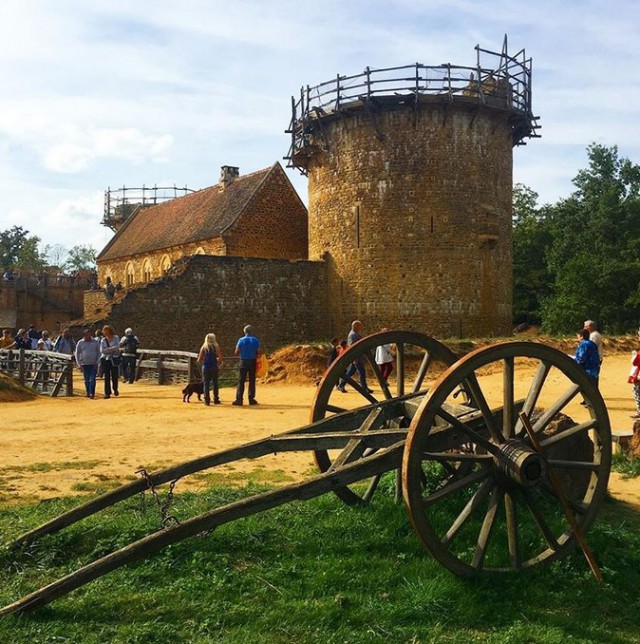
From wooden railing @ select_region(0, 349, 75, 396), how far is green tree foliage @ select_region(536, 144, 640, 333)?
20108 mm

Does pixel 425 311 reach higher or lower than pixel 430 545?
higher

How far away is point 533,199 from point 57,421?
3880cm

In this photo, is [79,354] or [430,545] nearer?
[430,545]

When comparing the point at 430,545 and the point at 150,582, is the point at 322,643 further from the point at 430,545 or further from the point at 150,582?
the point at 150,582

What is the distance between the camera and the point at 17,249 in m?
79.9

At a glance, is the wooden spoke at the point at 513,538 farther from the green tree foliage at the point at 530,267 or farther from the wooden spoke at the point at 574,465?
the green tree foliage at the point at 530,267

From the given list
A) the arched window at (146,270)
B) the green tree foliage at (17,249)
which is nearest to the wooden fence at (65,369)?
the arched window at (146,270)

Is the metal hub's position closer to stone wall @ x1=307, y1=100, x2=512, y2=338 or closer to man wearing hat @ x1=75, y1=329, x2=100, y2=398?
man wearing hat @ x1=75, y1=329, x2=100, y2=398

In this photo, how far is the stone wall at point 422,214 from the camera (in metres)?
22.7

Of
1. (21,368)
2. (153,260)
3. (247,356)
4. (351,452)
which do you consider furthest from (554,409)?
(153,260)

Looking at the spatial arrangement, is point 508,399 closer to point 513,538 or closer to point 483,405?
point 483,405

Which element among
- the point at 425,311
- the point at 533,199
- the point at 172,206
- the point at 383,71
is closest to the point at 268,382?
the point at 425,311

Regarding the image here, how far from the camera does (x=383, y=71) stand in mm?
22234

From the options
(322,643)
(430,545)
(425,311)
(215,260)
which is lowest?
(322,643)
